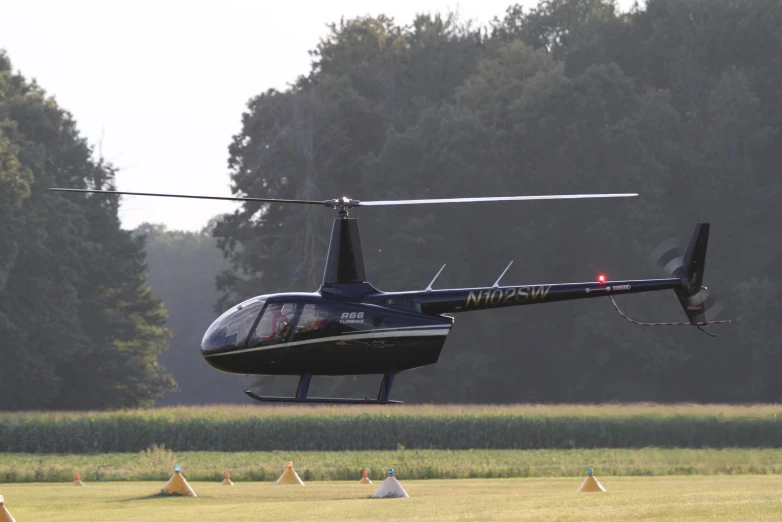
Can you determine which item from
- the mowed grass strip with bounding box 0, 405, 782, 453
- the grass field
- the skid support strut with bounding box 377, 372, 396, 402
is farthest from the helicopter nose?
the mowed grass strip with bounding box 0, 405, 782, 453

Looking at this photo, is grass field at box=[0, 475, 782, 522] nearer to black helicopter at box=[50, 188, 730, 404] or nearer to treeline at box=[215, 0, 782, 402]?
black helicopter at box=[50, 188, 730, 404]

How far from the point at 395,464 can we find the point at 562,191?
3508cm

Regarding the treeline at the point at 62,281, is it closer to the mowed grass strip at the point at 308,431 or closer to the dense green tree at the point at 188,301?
the mowed grass strip at the point at 308,431

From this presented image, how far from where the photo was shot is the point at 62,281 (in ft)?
238

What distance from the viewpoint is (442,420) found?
51.3m

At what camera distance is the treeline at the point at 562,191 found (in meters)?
72.6

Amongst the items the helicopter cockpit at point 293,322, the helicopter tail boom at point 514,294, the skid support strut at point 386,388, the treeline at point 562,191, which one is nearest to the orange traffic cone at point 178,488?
the helicopter cockpit at point 293,322

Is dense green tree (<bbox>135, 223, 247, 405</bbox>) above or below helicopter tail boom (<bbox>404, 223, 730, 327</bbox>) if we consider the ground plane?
below

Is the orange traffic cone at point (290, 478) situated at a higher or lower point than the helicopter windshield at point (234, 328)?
lower

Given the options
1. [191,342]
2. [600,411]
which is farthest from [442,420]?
[191,342]

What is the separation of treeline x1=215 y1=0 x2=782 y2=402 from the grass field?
3482 centimetres

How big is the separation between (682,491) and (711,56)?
5443 centimetres

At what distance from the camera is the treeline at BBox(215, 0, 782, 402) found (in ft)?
238

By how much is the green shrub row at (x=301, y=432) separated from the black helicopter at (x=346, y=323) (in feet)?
92.2
